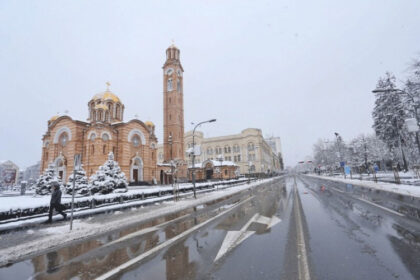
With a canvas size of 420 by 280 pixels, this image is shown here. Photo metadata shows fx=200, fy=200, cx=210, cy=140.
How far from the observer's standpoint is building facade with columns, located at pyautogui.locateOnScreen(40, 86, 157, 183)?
33500 millimetres

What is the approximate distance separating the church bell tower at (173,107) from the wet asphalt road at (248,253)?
42.3 metres

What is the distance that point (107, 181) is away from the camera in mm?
19625

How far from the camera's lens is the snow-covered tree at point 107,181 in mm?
19453

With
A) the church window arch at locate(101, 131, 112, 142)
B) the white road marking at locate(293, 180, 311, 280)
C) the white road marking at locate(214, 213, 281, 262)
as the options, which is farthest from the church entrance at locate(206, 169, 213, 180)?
the white road marking at locate(293, 180, 311, 280)

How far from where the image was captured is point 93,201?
12.4 meters

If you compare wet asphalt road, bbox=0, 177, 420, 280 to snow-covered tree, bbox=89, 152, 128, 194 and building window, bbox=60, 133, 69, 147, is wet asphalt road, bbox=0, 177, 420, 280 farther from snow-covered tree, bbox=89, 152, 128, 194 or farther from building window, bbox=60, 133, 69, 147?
building window, bbox=60, 133, 69, 147

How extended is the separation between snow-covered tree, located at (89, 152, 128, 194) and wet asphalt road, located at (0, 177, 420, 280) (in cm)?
1392

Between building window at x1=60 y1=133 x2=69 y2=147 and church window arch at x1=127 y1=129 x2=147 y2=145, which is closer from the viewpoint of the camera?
building window at x1=60 y1=133 x2=69 y2=147

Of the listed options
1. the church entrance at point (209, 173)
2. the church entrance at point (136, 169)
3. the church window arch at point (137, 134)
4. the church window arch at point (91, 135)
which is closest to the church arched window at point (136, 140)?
the church window arch at point (137, 134)

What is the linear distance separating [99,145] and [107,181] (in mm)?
16015

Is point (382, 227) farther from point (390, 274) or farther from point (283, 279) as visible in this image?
point (283, 279)

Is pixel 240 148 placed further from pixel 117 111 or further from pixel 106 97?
pixel 106 97

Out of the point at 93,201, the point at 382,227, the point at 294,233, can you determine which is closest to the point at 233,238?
the point at 294,233

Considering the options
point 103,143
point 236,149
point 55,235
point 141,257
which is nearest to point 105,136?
point 103,143
